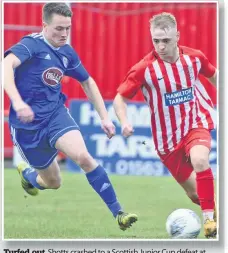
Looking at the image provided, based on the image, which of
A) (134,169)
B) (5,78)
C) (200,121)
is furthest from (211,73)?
(134,169)

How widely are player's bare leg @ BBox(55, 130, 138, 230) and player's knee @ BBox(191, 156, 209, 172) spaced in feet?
2.22

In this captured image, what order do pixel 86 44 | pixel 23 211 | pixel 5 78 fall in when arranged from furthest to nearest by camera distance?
pixel 86 44, pixel 23 211, pixel 5 78

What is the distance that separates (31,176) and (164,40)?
6.75 feet

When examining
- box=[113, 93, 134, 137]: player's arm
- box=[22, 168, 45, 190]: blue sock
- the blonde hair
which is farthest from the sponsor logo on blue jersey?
box=[22, 168, 45, 190]: blue sock

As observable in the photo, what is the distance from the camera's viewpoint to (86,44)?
46.2ft

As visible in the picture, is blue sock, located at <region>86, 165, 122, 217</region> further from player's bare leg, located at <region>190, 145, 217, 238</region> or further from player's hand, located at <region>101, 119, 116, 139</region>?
player's bare leg, located at <region>190, 145, 217, 238</region>

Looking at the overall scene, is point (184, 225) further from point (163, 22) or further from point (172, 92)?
point (163, 22)

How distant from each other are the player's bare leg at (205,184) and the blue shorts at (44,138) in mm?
1082

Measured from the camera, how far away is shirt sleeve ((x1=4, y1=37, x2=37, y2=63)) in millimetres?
7242

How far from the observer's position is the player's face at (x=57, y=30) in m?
7.41

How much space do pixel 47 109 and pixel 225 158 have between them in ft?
5.62

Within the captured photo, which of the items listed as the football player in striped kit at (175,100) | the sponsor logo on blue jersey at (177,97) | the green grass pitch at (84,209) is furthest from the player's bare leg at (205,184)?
the sponsor logo on blue jersey at (177,97)

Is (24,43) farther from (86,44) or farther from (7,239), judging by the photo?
(86,44)

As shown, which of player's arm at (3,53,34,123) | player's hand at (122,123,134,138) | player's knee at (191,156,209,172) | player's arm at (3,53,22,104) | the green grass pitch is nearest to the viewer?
player's arm at (3,53,34,123)
